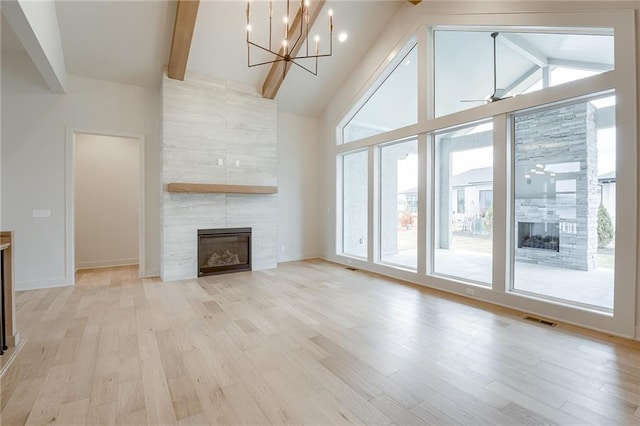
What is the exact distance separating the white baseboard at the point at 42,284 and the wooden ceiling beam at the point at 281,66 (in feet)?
15.6

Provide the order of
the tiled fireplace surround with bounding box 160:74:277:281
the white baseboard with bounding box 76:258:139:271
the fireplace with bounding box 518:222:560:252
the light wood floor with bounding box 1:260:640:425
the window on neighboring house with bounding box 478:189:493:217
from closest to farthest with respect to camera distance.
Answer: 1. the light wood floor with bounding box 1:260:640:425
2. the fireplace with bounding box 518:222:560:252
3. the window on neighboring house with bounding box 478:189:493:217
4. the tiled fireplace surround with bounding box 160:74:277:281
5. the white baseboard with bounding box 76:258:139:271

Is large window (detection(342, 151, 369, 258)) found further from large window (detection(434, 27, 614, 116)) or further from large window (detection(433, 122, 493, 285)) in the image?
large window (detection(434, 27, 614, 116))

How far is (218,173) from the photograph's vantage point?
564cm

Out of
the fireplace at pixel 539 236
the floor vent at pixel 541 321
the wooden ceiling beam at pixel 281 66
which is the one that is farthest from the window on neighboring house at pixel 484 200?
the wooden ceiling beam at pixel 281 66

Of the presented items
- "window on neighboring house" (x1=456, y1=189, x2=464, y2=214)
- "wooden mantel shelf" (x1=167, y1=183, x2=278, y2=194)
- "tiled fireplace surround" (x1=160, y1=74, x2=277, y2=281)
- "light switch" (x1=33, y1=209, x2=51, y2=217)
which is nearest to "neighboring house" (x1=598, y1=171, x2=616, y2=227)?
"window on neighboring house" (x1=456, y1=189, x2=464, y2=214)

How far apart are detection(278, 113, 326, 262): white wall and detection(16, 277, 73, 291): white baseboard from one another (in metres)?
3.78

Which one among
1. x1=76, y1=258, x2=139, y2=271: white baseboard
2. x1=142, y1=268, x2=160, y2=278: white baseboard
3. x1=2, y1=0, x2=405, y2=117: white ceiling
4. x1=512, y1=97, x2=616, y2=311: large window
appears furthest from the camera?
x1=76, y1=258, x2=139, y2=271: white baseboard

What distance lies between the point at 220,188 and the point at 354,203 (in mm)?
2835

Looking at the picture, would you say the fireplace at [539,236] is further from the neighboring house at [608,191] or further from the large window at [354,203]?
the large window at [354,203]

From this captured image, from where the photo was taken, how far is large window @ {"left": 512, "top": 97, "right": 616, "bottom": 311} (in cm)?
321

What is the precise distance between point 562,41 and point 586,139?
3.99 ft

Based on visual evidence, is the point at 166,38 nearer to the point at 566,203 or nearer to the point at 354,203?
the point at 354,203

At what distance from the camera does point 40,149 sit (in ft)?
15.6

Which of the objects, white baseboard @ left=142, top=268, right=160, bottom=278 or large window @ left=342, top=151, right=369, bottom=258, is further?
large window @ left=342, top=151, right=369, bottom=258
